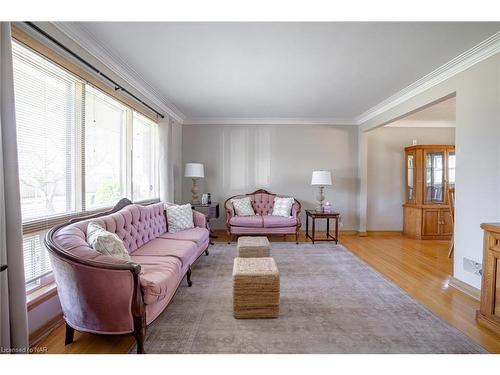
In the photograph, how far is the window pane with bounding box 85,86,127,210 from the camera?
266 centimetres

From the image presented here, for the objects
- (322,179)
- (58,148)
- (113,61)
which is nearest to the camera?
(58,148)

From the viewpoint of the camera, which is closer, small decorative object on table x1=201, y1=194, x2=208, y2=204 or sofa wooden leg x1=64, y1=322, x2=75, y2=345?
sofa wooden leg x1=64, y1=322, x2=75, y2=345

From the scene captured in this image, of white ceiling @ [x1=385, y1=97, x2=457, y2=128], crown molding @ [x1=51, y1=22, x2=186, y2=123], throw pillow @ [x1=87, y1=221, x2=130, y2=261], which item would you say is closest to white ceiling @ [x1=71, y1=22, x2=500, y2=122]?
crown molding @ [x1=51, y1=22, x2=186, y2=123]

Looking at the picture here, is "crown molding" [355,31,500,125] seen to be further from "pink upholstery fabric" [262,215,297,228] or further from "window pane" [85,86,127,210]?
"window pane" [85,86,127,210]

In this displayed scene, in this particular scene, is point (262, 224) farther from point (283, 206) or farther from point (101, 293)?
point (101, 293)

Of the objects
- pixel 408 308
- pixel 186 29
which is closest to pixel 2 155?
pixel 186 29

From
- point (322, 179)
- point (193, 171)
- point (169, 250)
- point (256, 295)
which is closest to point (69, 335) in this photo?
point (169, 250)

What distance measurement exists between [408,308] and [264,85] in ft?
10.4

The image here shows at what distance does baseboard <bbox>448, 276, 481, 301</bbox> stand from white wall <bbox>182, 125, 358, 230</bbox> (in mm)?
2950

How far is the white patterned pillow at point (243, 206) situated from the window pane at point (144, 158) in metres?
1.56

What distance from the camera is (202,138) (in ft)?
A: 18.1

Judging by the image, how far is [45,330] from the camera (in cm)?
190

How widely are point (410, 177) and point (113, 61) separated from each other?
5817 mm
